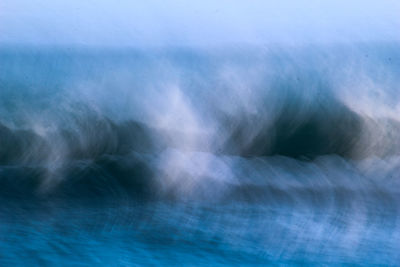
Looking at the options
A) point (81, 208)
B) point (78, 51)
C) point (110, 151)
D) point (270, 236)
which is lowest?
point (270, 236)

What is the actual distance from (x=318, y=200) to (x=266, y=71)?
0.58m

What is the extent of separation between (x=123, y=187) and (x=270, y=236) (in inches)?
25.5

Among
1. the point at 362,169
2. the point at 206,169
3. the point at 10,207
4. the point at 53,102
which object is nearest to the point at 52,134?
the point at 53,102

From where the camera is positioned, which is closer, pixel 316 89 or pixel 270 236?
pixel 270 236

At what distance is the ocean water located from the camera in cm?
327

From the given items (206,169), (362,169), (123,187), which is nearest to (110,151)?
(123,187)

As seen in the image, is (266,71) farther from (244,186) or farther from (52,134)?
(52,134)

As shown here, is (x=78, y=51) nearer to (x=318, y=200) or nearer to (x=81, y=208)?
(x=81, y=208)

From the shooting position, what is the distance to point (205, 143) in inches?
132

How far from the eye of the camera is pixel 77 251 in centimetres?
311

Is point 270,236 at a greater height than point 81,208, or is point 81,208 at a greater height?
point 81,208

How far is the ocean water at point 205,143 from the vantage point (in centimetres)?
327

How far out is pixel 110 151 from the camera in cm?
338

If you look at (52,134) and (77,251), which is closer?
(77,251)
